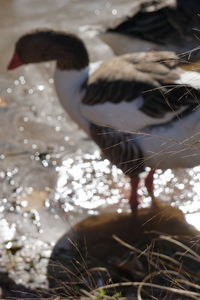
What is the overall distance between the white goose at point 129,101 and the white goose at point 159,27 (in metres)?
1.15

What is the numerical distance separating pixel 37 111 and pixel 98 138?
136 cm

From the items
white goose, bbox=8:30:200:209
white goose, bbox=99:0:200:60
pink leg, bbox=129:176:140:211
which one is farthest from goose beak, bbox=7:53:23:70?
pink leg, bbox=129:176:140:211

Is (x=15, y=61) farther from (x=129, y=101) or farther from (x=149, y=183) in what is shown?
(x=149, y=183)

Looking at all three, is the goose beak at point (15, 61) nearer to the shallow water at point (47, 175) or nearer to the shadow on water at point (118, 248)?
the shallow water at point (47, 175)

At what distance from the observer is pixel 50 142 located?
5.23m

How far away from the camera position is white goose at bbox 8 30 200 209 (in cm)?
385

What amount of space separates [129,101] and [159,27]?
1873 millimetres

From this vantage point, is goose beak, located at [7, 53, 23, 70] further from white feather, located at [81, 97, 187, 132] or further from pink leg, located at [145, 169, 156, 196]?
pink leg, located at [145, 169, 156, 196]

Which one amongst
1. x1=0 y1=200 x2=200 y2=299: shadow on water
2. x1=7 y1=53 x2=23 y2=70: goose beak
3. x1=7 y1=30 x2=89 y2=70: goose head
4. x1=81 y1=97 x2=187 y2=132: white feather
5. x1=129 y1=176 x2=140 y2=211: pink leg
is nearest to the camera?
x1=0 y1=200 x2=200 y2=299: shadow on water

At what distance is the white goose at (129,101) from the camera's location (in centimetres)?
385

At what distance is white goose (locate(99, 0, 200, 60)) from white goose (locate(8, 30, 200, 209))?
1153 millimetres

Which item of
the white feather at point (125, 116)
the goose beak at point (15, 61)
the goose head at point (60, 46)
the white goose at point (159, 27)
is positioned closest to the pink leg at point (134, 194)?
the white feather at point (125, 116)

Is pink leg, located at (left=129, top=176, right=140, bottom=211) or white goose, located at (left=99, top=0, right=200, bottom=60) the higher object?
white goose, located at (left=99, top=0, right=200, bottom=60)

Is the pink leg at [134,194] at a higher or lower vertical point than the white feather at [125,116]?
lower
